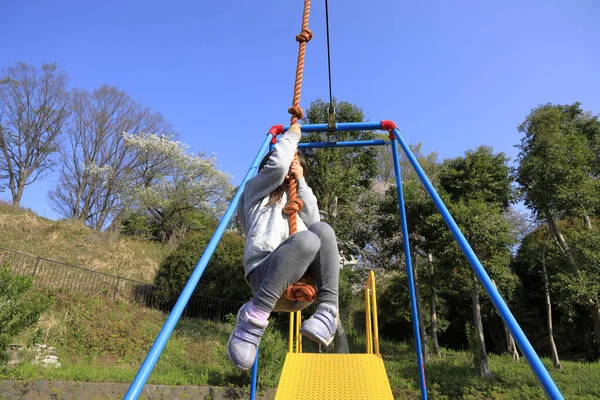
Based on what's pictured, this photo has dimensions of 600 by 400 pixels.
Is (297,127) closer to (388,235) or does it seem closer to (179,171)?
(388,235)

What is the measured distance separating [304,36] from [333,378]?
7.63ft

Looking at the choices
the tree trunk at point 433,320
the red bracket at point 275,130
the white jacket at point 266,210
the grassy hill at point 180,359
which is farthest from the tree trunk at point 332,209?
the white jacket at point 266,210

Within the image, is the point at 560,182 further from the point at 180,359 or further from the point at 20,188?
the point at 20,188

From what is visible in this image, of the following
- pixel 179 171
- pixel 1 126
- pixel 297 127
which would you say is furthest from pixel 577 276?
pixel 1 126

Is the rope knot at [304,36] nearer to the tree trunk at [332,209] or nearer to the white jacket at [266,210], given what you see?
the white jacket at [266,210]

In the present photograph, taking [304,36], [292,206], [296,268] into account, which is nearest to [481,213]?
[304,36]

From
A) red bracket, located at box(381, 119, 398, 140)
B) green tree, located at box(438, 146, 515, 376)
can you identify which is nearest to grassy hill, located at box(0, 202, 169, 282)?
green tree, located at box(438, 146, 515, 376)

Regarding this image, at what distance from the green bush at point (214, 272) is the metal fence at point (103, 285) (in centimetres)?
27

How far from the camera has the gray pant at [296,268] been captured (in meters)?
1.46

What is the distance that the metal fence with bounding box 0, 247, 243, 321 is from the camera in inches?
328

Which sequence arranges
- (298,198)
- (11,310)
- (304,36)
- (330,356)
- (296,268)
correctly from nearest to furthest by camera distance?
(296,268), (298,198), (304,36), (330,356), (11,310)

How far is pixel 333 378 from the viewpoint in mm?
2717

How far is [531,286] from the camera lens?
1220 cm

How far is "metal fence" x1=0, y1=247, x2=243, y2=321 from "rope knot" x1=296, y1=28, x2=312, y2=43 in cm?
829
